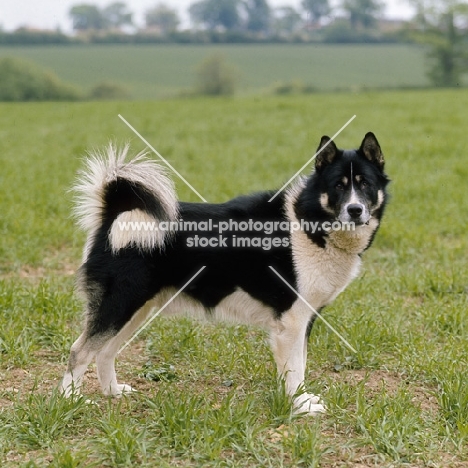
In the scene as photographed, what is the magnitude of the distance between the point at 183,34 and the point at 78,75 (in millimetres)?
4637

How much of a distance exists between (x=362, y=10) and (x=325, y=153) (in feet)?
45.3

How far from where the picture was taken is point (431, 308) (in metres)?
5.31

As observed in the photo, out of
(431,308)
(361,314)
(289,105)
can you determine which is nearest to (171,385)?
(361,314)

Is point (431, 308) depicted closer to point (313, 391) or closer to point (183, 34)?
point (313, 391)

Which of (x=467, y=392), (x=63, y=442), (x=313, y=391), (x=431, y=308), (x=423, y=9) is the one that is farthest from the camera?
(x=423, y=9)

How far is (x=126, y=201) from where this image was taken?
12.5 ft

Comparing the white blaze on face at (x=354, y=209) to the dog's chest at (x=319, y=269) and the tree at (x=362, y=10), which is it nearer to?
the dog's chest at (x=319, y=269)

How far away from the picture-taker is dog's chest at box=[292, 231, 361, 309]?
384cm

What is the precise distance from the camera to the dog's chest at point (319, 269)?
12.6 ft

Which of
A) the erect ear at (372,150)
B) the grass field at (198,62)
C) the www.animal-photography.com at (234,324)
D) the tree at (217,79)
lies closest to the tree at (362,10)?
the grass field at (198,62)

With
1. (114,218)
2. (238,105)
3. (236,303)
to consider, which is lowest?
(238,105)

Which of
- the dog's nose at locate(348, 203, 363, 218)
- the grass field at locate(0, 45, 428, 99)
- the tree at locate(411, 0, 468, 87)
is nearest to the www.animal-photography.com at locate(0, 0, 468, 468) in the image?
the dog's nose at locate(348, 203, 363, 218)

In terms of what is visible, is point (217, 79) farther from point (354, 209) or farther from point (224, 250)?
point (354, 209)

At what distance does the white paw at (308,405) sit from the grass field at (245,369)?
0.17ft
